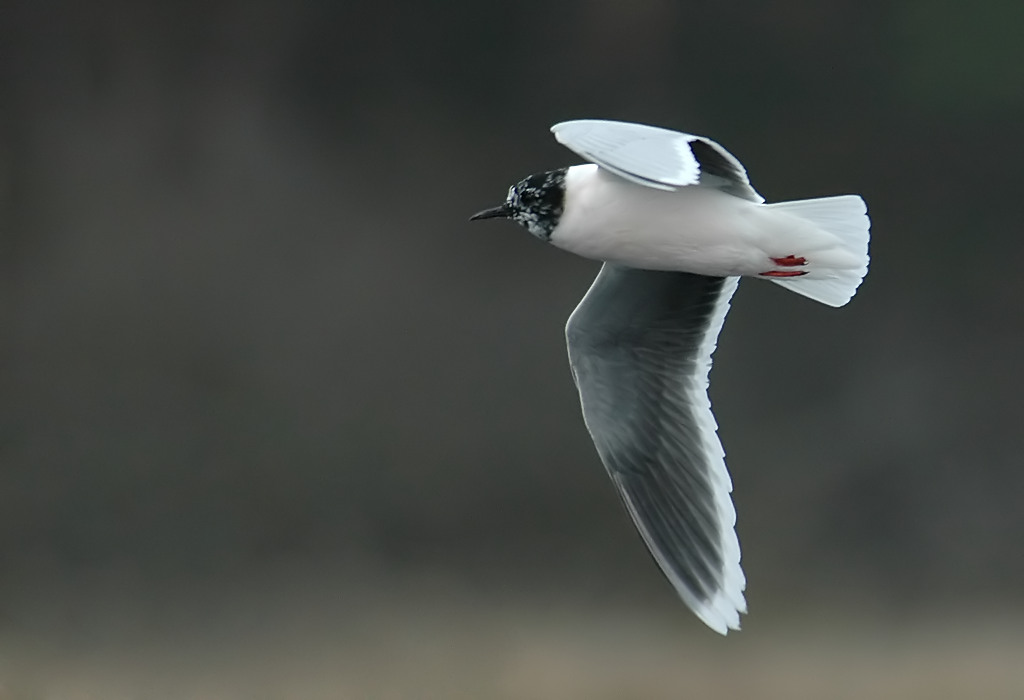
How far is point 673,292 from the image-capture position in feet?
6.99

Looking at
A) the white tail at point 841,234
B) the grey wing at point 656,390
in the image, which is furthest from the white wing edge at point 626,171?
the grey wing at point 656,390

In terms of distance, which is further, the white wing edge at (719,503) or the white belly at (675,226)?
the white wing edge at (719,503)

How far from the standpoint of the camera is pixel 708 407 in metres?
2.17

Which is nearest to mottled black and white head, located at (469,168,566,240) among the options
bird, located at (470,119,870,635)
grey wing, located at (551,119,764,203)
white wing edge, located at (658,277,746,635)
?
bird, located at (470,119,870,635)

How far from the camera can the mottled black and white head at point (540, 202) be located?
183 centimetres

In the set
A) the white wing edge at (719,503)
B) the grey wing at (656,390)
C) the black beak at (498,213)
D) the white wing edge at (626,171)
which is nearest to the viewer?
the white wing edge at (626,171)

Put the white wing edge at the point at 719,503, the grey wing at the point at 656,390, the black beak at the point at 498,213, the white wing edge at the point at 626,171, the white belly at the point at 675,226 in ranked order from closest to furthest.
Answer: the white wing edge at the point at 626,171 < the white belly at the point at 675,226 < the black beak at the point at 498,213 < the white wing edge at the point at 719,503 < the grey wing at the point at 656,390

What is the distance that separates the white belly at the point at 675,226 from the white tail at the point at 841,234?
0.13 feet

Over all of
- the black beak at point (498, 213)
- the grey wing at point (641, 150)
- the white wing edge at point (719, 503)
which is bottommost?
the white wing edge at point (719, 503)

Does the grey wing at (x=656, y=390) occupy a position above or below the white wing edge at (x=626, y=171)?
below

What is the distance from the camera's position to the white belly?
5.83 feet

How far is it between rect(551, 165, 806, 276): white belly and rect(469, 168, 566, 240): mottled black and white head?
0.03 metres

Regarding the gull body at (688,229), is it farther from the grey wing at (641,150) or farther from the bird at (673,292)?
the grey wing at (641,150)

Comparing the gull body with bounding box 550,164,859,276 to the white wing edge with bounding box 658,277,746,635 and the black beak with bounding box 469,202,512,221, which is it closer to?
the black beak with bounding box 469,202,512,221
